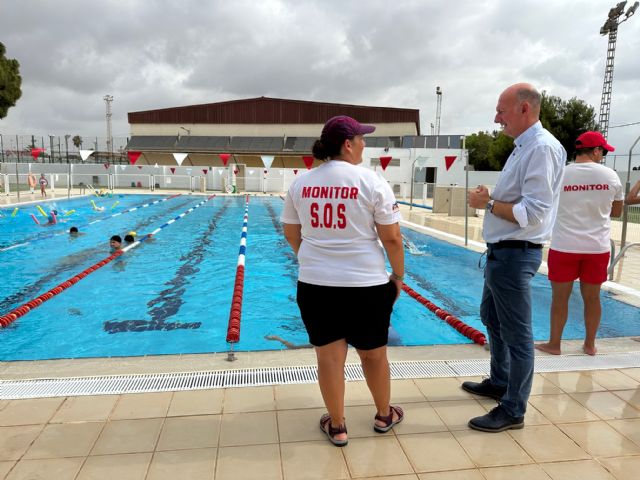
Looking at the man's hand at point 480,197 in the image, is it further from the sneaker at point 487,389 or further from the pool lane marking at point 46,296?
the pool lane marking at point 46,296

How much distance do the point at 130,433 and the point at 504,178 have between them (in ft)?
7.73

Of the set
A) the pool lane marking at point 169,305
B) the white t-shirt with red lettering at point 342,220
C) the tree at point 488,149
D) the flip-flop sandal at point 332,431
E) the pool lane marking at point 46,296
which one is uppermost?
the tree at point 488,149

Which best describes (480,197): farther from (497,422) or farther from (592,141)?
(592,141)

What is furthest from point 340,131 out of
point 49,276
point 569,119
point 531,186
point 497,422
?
point 569,119

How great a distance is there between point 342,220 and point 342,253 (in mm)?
158

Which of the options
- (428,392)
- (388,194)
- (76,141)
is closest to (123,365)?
(428,392)

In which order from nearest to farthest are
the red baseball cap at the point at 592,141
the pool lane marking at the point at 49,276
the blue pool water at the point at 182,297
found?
the red baseball cap at the point at 592,141 < the blue pool water at the point at 182,297 < the pool lane marking at the point at 49,276

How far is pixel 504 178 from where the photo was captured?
7.39 feet

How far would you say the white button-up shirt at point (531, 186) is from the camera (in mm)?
2064

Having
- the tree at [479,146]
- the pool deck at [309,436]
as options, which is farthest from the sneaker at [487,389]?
the tree at [479,146]

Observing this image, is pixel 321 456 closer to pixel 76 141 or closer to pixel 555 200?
pixel 555 200

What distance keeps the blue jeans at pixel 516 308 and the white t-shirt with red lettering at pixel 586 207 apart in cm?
109

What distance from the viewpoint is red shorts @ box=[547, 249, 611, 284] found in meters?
3.12

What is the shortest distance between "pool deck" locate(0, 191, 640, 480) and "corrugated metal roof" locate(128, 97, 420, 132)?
3695 cm
